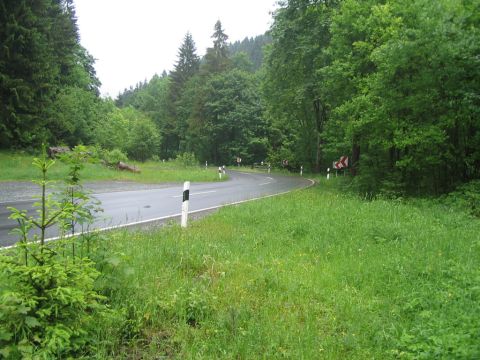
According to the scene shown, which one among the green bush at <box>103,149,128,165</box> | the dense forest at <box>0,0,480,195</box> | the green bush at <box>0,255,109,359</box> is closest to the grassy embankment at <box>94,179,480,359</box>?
the green bush at <box>0,255,109,359</box>

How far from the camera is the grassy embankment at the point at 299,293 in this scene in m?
3.33

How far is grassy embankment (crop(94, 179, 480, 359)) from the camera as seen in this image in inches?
131

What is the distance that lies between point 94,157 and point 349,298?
3.27m

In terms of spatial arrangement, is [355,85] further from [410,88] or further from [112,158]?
[112,158]

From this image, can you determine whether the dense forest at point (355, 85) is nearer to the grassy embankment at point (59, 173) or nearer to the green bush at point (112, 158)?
the grassy embankment at point (59, 173)

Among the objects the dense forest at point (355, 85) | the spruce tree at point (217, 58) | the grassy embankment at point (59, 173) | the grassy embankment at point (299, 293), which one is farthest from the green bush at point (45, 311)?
the spruce tree at point (217, 58)

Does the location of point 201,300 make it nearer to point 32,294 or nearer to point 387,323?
point 32,294

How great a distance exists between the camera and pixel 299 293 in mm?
4531

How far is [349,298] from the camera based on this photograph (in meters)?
4.43

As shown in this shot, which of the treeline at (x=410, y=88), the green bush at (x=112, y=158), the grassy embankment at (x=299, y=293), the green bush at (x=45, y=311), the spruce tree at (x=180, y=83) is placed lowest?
the grassy embankment at (x=299, y=293)

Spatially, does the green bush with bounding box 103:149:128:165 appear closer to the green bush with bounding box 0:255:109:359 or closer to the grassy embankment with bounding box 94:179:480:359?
the grassy embankment with bounding box 94:179:480:359

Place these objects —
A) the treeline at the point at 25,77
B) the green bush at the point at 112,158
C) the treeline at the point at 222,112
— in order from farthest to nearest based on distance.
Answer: the treeline at the point at 222,112 < the green bush at the point at 112,158 < the treeline at the point at 25,77

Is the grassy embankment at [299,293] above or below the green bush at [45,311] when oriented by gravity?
below

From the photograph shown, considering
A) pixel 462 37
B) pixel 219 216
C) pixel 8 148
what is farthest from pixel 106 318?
pixel 8 148
